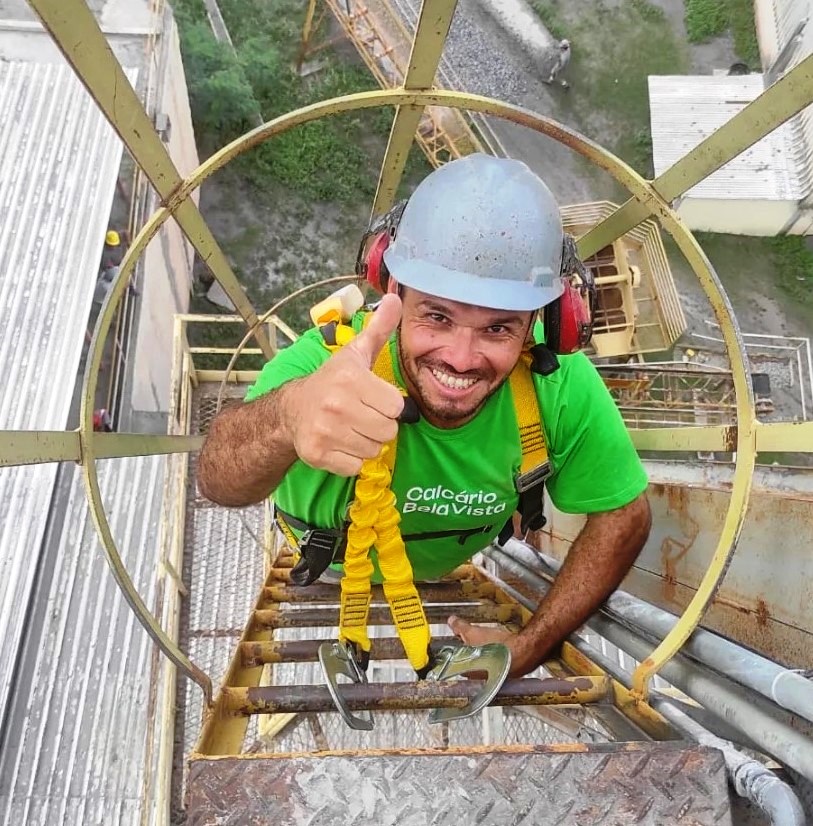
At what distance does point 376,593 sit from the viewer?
4.95 m

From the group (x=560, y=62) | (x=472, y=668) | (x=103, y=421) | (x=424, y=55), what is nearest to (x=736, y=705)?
(x=472, y=668)

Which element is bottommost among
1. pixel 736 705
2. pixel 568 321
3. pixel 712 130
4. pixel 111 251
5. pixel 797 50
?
pixel 736 705

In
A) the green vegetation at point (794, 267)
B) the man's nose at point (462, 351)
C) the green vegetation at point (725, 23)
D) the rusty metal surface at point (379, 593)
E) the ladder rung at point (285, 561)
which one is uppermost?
the green vegetation at point (725, 23)

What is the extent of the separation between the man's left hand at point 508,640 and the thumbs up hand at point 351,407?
56.1 inches

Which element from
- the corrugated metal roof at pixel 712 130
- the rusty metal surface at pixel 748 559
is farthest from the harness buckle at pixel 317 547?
the corrugated metal roof at pixel 712 130

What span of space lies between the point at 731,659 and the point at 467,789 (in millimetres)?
1093

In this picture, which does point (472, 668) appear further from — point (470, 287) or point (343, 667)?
point (470, 287)

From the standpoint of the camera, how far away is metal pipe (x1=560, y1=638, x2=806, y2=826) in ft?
6.37

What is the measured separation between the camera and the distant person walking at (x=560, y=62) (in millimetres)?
20109

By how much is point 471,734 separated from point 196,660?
11.2ft

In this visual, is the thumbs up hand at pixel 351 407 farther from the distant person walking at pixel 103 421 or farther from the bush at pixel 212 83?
the bush at pixel 212 83

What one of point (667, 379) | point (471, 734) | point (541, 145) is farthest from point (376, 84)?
point (471, 734)

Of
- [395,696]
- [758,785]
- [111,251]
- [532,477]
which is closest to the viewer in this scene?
[758,785]

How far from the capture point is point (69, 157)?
32.8ft
